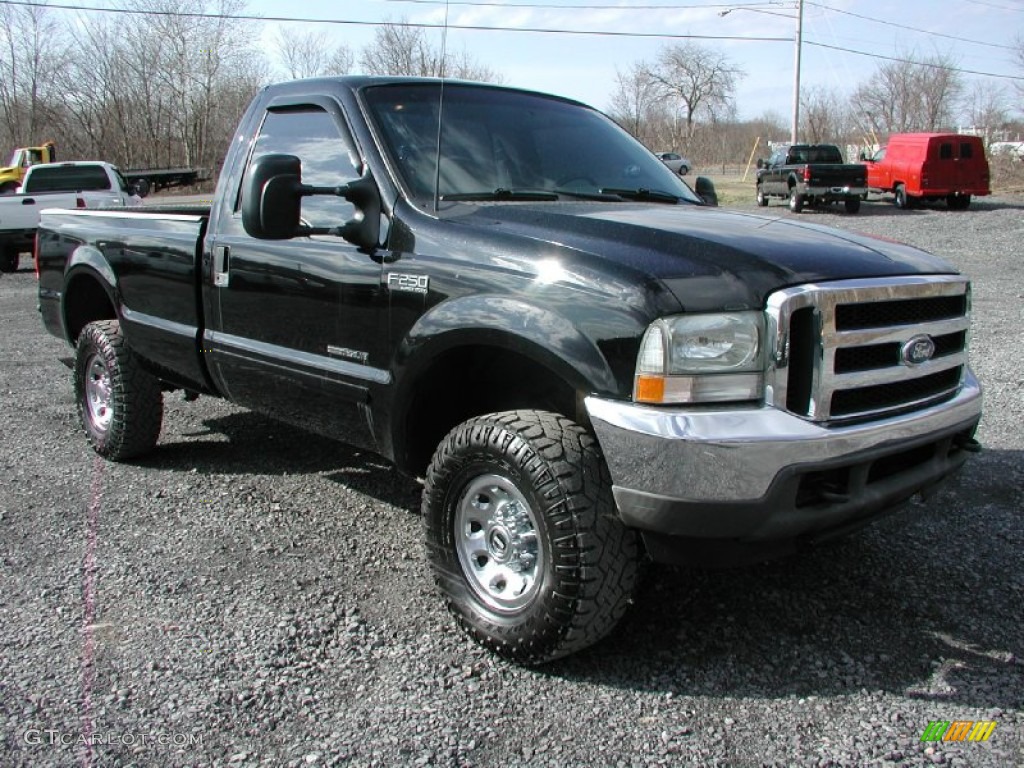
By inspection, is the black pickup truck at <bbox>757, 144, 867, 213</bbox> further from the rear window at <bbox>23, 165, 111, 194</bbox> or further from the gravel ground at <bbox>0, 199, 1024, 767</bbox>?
the gravel ground at <bbox>0, 199, 1024, 767</bbox>

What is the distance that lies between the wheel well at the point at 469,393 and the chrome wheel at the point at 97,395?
8.29 ft

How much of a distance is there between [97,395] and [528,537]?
3.48m

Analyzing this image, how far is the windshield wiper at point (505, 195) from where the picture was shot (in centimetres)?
347

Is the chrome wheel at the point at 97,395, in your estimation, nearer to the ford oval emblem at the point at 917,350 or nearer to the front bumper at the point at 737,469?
the front bumper at the point at 737,469

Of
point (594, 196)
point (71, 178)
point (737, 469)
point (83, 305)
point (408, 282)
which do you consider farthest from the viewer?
point (71, 178)

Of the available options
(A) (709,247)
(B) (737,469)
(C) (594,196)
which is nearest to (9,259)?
(C) (594,196)

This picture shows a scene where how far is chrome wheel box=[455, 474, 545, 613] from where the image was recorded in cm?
298

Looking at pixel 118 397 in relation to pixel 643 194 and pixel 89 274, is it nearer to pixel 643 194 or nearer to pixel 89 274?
pixel 89 274

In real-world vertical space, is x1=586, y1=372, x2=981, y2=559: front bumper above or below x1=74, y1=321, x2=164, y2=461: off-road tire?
above

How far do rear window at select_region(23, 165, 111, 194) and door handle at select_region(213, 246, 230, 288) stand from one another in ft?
48.6

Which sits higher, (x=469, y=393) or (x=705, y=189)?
(x=705, y=189)

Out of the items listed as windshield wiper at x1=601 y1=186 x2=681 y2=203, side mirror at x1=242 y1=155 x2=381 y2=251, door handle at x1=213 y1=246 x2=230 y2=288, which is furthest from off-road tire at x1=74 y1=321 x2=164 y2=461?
windshield wiper at x1=601 y1=186 x2=681 y2=203

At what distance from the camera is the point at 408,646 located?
313 centimetres

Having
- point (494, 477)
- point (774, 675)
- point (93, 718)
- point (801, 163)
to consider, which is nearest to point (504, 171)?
point (494, 477)
